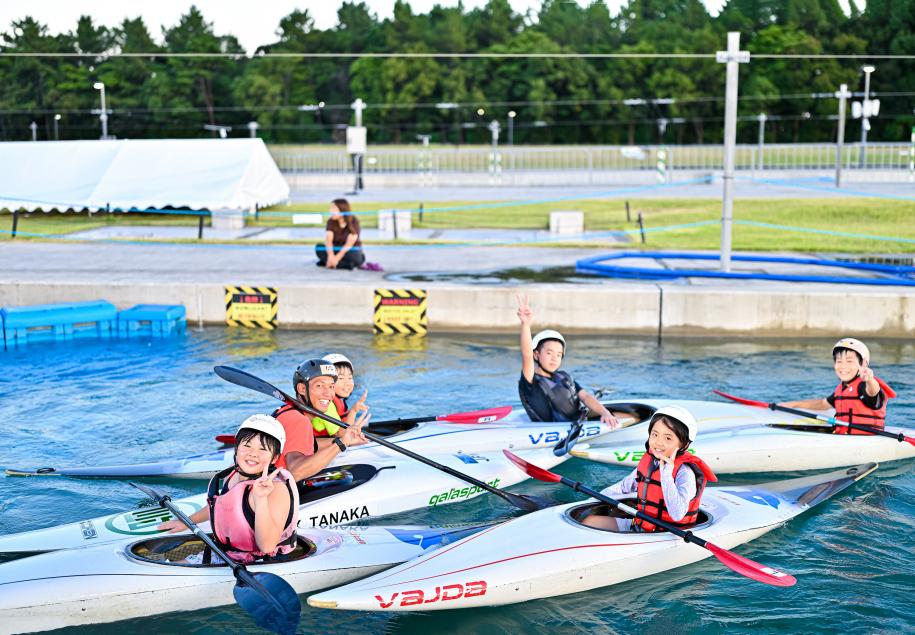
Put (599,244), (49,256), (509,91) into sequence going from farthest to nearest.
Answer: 1. (509,91)
2. (599,244)
3. (49,256)

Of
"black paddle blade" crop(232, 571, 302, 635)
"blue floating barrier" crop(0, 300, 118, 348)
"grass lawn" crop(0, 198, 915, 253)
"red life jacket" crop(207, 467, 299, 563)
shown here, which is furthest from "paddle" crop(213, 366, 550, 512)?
"grass lawn" crop(0, 198, 915, 253)

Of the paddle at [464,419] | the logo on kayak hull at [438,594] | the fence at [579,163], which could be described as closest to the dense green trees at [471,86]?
the fence at [579,163]

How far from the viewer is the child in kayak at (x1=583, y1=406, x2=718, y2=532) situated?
6445mm

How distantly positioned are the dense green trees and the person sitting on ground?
43213 millimetres

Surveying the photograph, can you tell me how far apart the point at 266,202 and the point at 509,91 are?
44.1 meters

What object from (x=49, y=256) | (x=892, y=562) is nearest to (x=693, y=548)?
(x=892, y=562)

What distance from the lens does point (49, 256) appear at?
18.6 meters

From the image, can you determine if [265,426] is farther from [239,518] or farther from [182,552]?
[182,552]

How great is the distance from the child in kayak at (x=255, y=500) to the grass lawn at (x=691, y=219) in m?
14.0

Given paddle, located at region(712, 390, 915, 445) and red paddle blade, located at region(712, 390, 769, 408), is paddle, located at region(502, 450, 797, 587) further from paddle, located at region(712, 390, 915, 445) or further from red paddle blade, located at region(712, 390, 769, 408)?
red paddle blade, located at region(712, 390, 769, 408)

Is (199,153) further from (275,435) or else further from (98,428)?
(275,435)

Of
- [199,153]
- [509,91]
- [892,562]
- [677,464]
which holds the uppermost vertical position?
[509,91]

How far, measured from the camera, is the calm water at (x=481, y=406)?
6500 mm

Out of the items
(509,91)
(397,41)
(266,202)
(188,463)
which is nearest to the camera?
(188,463)
